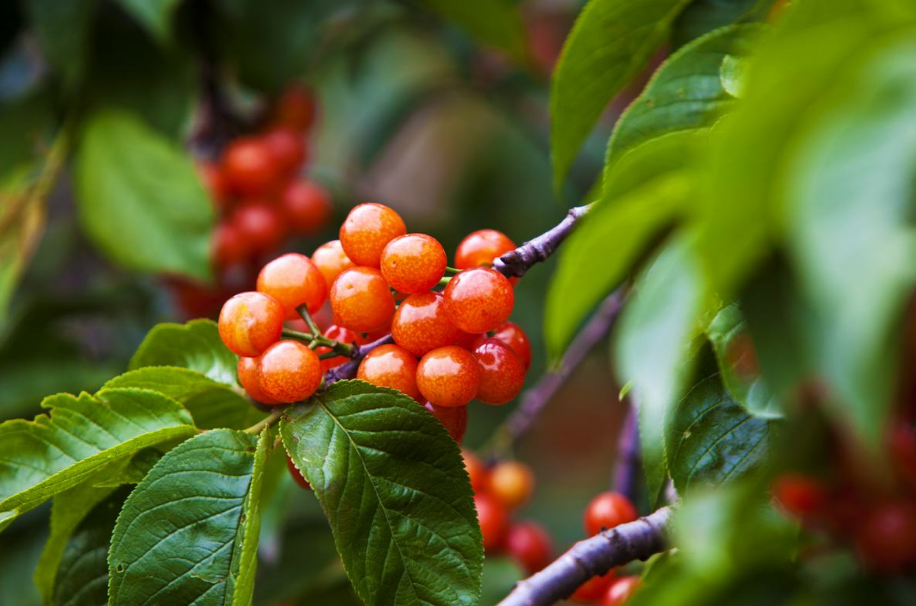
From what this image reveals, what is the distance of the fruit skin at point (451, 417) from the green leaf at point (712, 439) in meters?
0.17

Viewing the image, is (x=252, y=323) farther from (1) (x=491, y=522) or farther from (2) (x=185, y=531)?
(1) (x=491, y=522)

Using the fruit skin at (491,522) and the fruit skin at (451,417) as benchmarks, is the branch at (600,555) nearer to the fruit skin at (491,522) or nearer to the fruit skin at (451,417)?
the fruit skin at (451,417)

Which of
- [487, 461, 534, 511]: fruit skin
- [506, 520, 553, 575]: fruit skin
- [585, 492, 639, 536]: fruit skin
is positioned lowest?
[585, 492, 639, 536]: fruit skin

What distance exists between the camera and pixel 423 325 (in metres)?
0.74

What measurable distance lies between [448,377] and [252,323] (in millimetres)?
166

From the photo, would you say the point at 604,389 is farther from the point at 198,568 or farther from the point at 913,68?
the point at 913,68

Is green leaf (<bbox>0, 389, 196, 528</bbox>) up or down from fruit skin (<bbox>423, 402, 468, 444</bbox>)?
up

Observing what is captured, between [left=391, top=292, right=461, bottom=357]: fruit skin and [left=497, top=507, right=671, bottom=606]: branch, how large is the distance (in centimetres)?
21

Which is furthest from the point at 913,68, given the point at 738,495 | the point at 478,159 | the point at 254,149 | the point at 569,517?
the point at 478,159

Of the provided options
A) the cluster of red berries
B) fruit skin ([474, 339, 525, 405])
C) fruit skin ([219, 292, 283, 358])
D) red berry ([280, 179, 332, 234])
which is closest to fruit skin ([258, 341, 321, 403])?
fruit skin ([219, 292, 283, 358])

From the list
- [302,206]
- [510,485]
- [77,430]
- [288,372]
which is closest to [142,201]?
[302,206]

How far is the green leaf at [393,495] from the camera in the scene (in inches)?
28.5

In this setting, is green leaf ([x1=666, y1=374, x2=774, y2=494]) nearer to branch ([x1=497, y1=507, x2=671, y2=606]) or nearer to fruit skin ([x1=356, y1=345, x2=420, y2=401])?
branch ([x1=497, y1=507, x2=671, y2=606])

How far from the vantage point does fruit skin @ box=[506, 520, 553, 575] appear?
139cm
